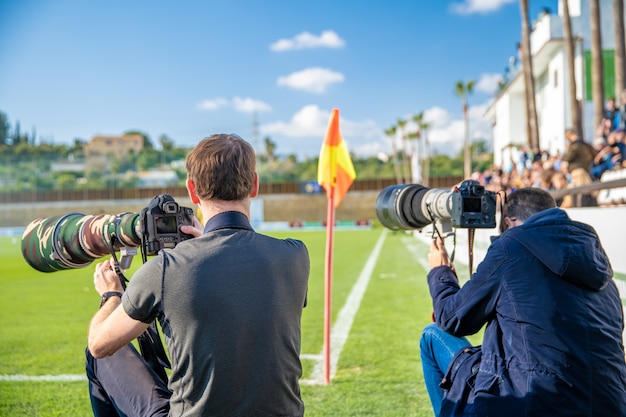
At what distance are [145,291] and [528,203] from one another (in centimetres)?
147

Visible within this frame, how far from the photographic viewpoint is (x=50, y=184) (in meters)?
50.1

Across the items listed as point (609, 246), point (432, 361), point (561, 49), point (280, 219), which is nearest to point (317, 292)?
point (609, 246)

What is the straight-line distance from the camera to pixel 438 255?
117 inches

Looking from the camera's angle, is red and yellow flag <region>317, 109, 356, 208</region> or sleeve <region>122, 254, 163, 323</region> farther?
red and yellow flag <region>317, 109, 356, 208</region>

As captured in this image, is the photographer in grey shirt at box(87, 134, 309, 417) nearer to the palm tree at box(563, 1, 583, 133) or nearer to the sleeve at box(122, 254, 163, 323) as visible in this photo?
the sleeve at box(122, 254, 163, 323)

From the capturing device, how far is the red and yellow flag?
499 cm

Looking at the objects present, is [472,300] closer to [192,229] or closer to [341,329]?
[192,229]

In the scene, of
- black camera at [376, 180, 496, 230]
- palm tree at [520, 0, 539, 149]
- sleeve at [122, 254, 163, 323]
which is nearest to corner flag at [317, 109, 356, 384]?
black camera at [376, 180, 496, 230]

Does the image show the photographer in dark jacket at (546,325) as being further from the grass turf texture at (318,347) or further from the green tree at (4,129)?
the green tree at (4,129)

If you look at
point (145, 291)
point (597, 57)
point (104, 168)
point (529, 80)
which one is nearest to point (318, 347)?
point (145, 291)

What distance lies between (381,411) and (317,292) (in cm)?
688

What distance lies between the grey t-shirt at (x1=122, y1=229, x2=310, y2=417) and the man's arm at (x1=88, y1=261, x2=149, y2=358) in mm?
57

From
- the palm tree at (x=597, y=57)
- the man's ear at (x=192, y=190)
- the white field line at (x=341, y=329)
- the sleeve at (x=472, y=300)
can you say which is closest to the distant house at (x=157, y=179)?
the palm tree at (x=597, y=57)

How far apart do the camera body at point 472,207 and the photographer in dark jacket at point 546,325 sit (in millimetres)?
286
